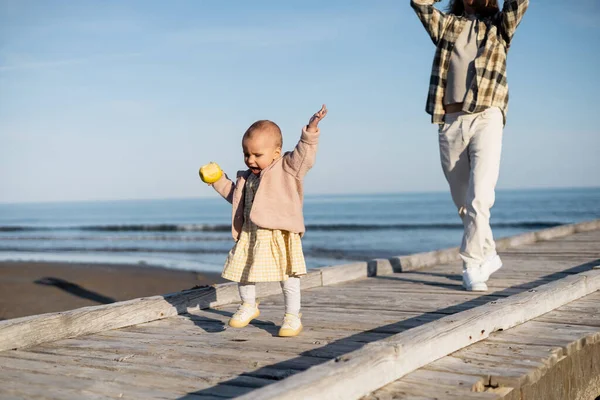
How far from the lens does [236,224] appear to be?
391 centimetres

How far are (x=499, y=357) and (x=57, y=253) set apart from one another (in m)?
20.7

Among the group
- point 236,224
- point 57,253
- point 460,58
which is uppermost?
point 460,58

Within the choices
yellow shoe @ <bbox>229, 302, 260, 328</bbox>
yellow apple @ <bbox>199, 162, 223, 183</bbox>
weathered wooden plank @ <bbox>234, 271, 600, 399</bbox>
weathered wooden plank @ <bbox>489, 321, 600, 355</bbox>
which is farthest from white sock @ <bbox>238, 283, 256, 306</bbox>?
weathered wooden plank @ <bbox>489, 321, 600, 355</bbox>

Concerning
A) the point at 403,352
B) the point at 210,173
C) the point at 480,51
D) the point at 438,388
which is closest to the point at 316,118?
the point at 210,173

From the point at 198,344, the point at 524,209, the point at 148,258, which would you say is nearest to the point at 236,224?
the point at 198,344

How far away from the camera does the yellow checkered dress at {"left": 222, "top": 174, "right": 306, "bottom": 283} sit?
12.0 ft

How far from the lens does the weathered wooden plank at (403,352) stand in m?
2.13

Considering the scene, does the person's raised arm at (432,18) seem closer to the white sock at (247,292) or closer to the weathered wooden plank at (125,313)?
the weathered wooden plank at (125,313)

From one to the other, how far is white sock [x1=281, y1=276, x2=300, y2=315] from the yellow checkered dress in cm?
5

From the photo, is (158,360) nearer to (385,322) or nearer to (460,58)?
(385,322)

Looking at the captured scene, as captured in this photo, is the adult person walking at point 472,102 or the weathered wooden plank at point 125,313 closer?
the weathered wooden plank at point 125,313

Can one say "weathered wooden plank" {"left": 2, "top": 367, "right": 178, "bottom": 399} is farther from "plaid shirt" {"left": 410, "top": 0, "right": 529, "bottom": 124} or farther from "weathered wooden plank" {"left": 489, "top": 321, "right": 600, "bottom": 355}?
"plaid shirt" {"left": 410, "top": 0, "right": 529, "bottom": 124}

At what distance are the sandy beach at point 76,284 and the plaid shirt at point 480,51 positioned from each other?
628cm

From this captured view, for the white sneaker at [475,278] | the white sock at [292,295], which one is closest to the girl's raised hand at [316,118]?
the white sock at [292,295]
